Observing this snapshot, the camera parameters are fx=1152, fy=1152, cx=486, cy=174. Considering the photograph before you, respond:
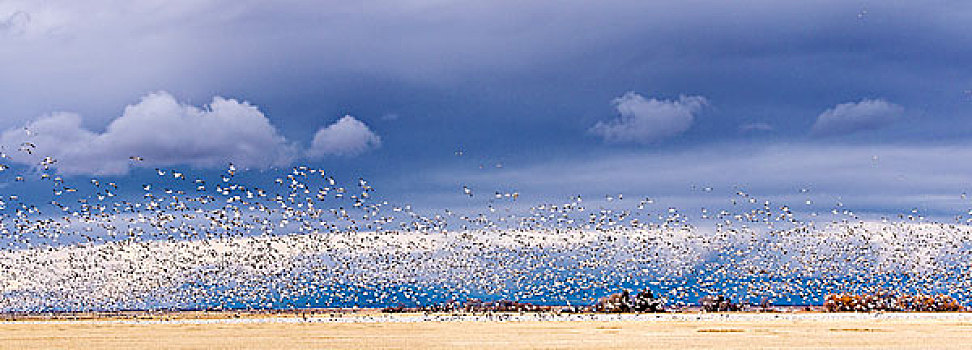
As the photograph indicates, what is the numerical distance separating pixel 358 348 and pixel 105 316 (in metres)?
107

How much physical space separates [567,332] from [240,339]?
2023 centimetres

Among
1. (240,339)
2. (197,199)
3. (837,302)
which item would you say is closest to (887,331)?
(240,339)

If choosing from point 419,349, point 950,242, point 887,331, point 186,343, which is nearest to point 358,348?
point 419,349

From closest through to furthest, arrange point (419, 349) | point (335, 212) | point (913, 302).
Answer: point (419, 349), point (335, 212), point (913, 302)

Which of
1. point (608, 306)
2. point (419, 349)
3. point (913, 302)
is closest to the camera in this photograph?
point (419, 349)

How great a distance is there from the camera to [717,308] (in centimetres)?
13850

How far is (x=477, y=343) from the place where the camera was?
2383 inches

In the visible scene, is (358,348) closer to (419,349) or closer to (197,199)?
(419,349)

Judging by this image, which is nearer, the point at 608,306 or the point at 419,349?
the point at 419,349

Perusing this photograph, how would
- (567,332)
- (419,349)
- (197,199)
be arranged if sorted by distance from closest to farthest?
(419,349) → (567,332) → (197,199)

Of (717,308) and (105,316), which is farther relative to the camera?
(105,316)

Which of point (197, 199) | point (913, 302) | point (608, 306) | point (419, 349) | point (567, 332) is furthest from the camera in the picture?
point (913, 302)

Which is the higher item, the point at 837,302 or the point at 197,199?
the point at 197,199

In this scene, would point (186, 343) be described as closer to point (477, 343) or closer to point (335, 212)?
point (477, 343)
